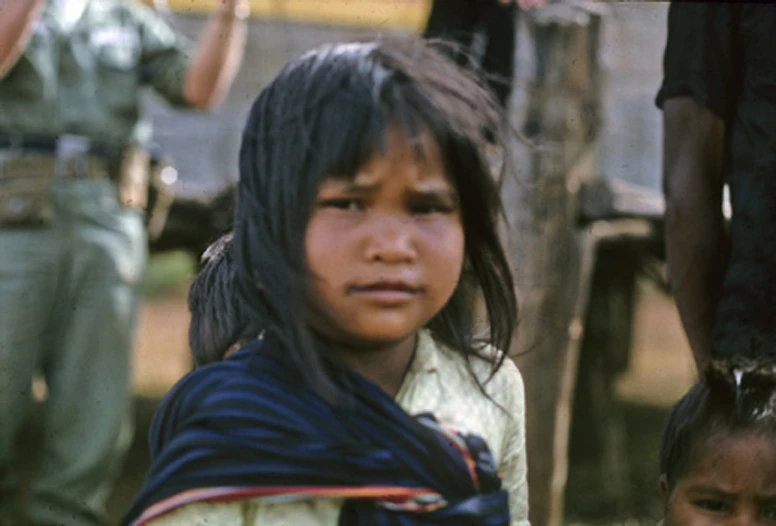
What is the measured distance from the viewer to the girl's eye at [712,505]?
216 centimetres

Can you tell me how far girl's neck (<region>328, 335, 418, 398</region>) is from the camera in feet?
5.51

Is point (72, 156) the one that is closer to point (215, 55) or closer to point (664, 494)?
point (215, 55)

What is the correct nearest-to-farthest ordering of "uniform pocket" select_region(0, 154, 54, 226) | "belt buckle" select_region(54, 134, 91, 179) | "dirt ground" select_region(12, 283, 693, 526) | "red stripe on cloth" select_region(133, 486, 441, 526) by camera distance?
"red stripe on cloth" select_region(133, 486, 441, 526) < "uniform pocket" select_region(0, 154, 54, 226) < "belt buckle" select_region(54, 134, 91, 179) < "dirt ground" select_region(12, 283, 693, 526)

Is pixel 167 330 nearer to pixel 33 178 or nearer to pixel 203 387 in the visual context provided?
pixel 33 178

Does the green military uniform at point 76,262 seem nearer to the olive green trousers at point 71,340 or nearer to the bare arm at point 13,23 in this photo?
the olive green trousers at point 71,340

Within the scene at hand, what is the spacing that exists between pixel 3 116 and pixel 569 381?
1686mm

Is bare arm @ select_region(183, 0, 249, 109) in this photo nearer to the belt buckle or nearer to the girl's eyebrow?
the belt buckle

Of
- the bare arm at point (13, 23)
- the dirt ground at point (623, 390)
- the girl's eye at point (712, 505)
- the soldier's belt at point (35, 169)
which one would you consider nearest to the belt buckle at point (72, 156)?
the soldier's belt at point (35, 169)

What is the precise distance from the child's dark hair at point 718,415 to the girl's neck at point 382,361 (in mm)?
705

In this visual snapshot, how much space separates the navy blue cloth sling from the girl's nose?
0.15 meters

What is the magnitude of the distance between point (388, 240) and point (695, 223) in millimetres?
872

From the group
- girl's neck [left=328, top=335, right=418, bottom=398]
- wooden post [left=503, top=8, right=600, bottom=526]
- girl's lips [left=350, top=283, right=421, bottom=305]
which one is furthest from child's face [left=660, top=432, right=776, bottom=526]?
wooden post [left=503, top=8, right=600, bottom=526]

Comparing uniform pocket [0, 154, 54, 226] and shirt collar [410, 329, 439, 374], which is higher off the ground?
shirt collar [410, 329, 439, 374]

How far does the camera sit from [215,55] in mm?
3586
